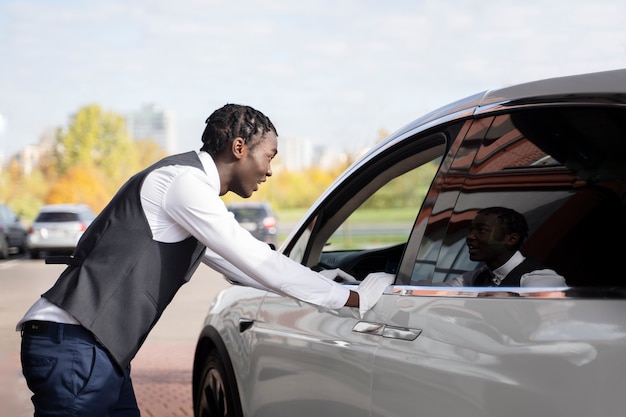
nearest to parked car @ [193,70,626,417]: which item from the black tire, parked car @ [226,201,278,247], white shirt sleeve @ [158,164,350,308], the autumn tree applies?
white shirt sleeve @ [158,164,350,308]

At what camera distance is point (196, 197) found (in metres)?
2.90

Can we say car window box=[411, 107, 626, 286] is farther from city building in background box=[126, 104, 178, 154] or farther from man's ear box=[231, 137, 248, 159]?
city building in background box=[126, 104, 178, 154]

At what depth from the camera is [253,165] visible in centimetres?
309

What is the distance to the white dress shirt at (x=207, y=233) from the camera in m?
2.89

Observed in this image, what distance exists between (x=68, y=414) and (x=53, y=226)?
22998mm

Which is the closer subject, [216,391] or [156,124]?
[216,391]

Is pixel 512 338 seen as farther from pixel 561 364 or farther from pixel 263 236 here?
pixel 263 236

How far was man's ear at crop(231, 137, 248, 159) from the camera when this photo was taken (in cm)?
305

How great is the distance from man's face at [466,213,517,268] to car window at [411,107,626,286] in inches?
1.7

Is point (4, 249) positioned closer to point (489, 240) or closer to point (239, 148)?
point (239, 148)

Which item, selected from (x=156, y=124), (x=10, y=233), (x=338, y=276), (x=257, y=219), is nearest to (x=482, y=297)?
(x=338, y=276)

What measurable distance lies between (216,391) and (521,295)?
7.07 ft

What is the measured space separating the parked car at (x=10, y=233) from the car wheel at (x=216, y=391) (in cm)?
2174

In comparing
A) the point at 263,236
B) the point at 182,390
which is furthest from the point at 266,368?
the point at 263,236
